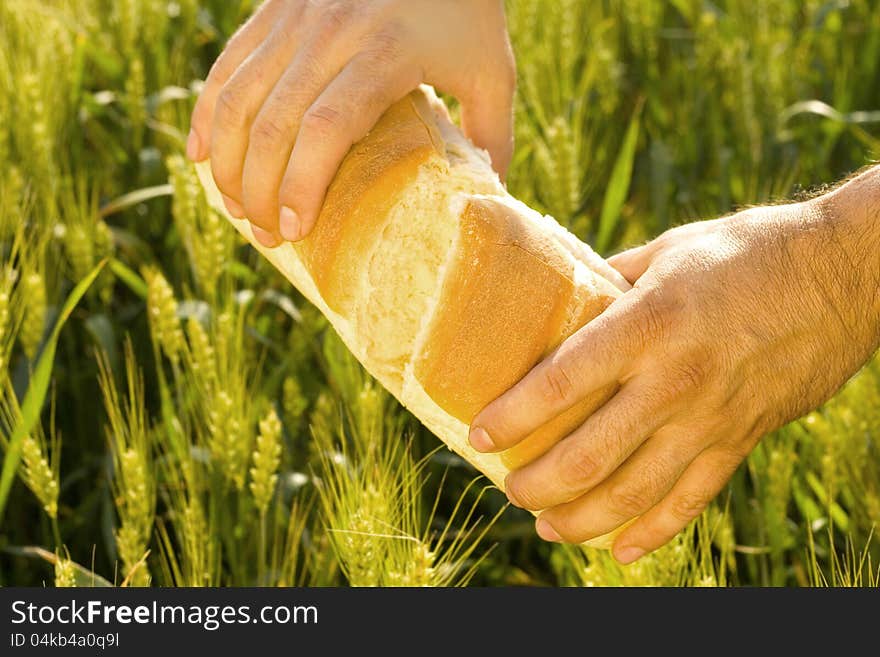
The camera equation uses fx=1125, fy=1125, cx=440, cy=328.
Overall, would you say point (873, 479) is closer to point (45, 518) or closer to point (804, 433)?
point (804, 433)

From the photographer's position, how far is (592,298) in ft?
4.10

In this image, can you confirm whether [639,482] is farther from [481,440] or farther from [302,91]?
[302,91]

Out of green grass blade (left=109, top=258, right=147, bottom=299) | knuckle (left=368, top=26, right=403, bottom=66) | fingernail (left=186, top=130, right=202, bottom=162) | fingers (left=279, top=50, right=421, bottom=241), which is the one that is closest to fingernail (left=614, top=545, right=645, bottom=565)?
fingers (left=279, top=50, right=421, bottom=241)

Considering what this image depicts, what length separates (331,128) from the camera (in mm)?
1251

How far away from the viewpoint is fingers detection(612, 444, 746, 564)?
126cm

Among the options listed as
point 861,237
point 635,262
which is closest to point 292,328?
point 635,262

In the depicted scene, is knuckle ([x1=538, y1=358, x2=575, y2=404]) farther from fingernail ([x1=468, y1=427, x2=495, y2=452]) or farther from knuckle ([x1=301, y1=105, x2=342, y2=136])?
knuckle ([x1=301, y1=105, x2=342, y2=136])

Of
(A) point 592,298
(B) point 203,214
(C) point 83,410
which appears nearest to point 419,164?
(A) point 592,298

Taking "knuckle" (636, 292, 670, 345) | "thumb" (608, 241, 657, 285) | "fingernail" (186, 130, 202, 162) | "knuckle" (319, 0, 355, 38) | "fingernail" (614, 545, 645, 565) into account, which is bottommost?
"fingernail" (614, 545, 645, 565)

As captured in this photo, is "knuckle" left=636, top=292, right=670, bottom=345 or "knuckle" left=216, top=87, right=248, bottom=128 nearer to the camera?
"knuckle" left=636, top=292, right=670, bottom=345

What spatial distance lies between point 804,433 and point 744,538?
0.18m

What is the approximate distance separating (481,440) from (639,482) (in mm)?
179

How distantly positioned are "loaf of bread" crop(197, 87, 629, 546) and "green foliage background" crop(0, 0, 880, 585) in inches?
5.1

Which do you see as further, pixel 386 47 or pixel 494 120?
pixel 494 120
